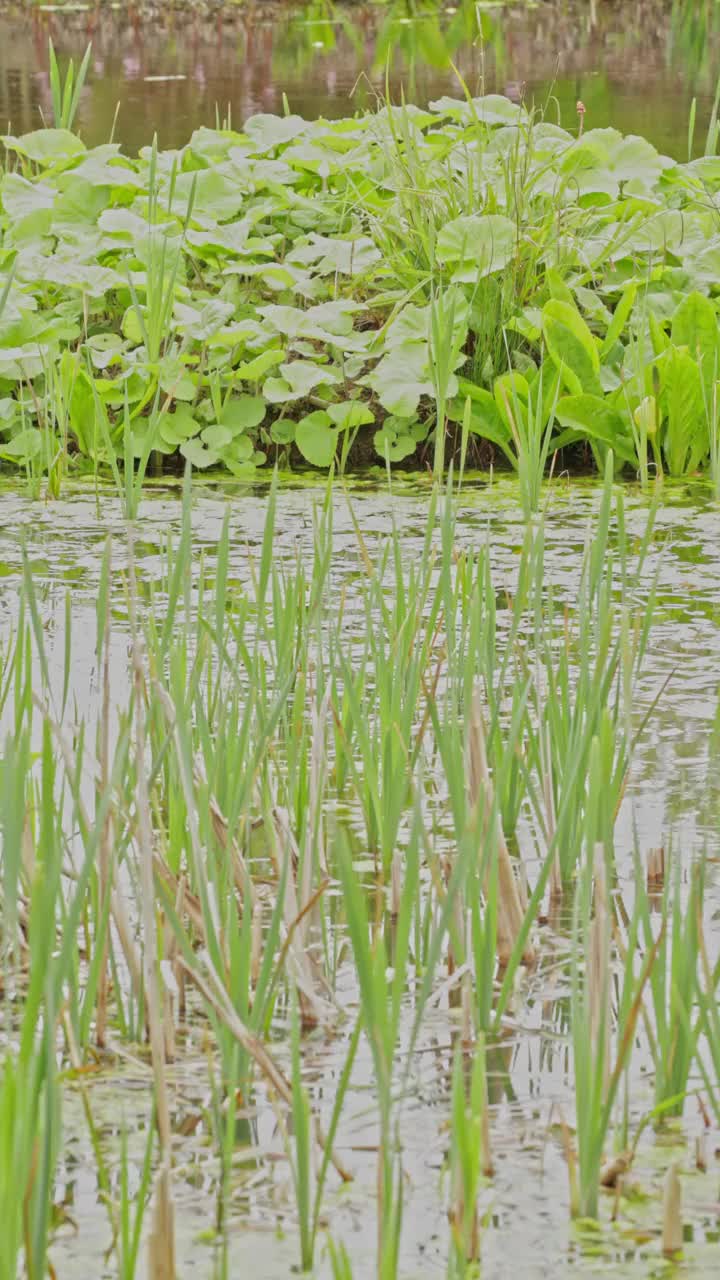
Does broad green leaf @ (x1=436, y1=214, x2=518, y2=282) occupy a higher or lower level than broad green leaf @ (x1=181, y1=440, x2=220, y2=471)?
higher

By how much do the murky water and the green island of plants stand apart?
1.54 metres

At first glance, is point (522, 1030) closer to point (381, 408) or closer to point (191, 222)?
point (381, 408)

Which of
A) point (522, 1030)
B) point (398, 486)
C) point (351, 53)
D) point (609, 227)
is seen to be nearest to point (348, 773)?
point (522, 1030)

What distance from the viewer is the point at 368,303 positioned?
4.23 metres

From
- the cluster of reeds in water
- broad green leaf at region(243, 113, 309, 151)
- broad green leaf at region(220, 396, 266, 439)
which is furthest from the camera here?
broad green leaf at region(243, 113, 309, 151)

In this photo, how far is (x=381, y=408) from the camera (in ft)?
13.9

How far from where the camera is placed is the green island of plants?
397 cm

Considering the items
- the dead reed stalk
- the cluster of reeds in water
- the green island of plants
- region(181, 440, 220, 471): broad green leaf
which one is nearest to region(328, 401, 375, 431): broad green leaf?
the green island of plants

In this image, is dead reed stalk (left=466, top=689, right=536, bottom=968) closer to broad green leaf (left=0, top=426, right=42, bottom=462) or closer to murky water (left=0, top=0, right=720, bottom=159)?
broad green leaf (left=0, top=426, right=42, bottom=462)

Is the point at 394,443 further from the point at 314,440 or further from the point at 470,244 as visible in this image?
the point at 470,244

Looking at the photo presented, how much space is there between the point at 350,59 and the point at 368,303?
934cm

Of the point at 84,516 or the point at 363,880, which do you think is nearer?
the point at 363,880

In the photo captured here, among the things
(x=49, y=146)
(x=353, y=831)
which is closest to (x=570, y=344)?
(x=49, y=146)

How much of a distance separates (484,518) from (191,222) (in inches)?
53.2
